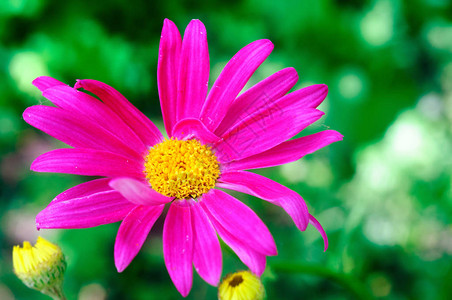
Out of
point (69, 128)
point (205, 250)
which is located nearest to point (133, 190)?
point (205, 250)

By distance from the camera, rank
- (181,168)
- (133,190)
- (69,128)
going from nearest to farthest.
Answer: (133,190) → (69,128) → (181,168)

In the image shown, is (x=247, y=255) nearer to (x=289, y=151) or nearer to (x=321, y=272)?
(x=289, y=151)

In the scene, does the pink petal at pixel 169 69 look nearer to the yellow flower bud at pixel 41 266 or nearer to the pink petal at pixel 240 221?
the pink petal at pixel 240 221

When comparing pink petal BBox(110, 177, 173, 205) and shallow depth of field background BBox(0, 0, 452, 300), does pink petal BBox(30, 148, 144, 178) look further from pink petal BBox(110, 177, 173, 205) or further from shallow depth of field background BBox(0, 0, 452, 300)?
shallow depth of field background BBox(0, 0, 452, 300)

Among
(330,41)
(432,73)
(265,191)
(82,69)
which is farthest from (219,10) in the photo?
(265,191)

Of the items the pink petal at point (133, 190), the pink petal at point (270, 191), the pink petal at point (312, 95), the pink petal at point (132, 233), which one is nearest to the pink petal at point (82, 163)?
the pink petal at point (132, 233)

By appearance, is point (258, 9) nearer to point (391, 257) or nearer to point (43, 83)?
point (391, 257)

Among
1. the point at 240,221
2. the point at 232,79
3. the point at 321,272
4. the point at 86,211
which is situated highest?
the point at 232,79
